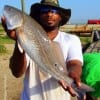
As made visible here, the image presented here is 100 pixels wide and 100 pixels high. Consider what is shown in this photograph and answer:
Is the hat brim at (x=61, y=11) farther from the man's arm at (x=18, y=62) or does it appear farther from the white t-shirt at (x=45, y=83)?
the man's arm at (x=18, y=62)

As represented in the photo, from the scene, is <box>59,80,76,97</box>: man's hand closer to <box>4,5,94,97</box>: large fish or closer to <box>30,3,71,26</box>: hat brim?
<box>4,5,94,97</box>: large fish

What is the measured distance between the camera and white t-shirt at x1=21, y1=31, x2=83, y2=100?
155 inches

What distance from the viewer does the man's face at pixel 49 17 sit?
3.90 metres

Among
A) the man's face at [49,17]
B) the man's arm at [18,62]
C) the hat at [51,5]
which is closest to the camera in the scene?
the man's arm at [18,62]

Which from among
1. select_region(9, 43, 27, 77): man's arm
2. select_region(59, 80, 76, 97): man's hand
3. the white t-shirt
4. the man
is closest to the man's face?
the man

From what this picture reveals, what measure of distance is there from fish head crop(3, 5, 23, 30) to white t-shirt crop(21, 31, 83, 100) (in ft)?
1.69

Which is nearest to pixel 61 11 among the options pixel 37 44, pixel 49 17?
pixel 49 17

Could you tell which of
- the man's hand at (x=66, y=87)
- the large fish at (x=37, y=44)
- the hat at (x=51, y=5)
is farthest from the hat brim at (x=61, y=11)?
the man's hand at (x=66, y=87)

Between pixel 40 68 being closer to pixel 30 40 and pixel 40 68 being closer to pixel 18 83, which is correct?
pixel 30 40

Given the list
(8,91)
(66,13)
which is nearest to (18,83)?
(8,91)

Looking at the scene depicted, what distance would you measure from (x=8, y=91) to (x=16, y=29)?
7504 mm

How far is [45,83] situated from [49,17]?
58cm

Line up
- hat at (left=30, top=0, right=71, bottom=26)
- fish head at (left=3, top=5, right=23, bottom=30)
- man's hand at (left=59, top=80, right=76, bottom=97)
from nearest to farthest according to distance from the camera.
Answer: fish head at (left=3, top=5, right=23, bottom=30)
man's hand at (left=59, top=80, right=76, bottom=97)
hat at (left=30, top=0, right=71, bottom=26)

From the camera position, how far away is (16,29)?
3482 millimetres
